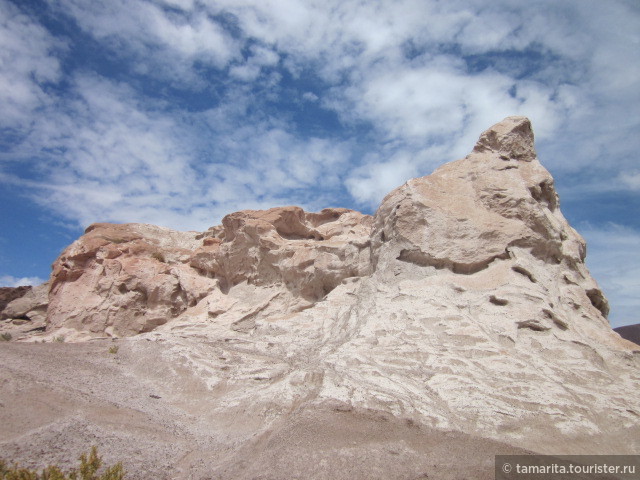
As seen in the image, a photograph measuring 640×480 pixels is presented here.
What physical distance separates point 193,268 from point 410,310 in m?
11.5

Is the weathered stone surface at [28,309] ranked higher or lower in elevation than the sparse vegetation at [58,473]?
higher

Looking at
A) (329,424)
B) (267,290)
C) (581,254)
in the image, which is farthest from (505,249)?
(267,290)

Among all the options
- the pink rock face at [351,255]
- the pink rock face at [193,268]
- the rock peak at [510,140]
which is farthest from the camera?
the pink rock face at [193,268]

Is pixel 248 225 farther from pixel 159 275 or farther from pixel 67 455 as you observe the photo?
pixel 67 455

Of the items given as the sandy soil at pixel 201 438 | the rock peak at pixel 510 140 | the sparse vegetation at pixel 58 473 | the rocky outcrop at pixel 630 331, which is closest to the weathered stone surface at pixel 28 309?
the sandy soil at pixel 201 438

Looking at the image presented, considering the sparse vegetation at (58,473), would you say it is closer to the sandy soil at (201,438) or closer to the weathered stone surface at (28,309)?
the sandy soil at (201,438)

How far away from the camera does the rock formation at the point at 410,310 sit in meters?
6.78

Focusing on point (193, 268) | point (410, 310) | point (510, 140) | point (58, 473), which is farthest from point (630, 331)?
point (58, 473)

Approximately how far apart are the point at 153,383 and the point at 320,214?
43.3 ft

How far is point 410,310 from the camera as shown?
31.8 ft

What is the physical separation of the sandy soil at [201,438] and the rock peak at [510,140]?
10442mm

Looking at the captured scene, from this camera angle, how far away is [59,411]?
5.96m

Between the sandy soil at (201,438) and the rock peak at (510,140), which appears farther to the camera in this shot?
the rock peak at (510,140)

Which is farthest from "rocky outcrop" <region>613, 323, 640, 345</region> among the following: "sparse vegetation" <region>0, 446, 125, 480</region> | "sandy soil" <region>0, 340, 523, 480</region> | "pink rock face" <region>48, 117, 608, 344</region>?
"sparse vegetation" <region>0, 446, 125, 480</region>
